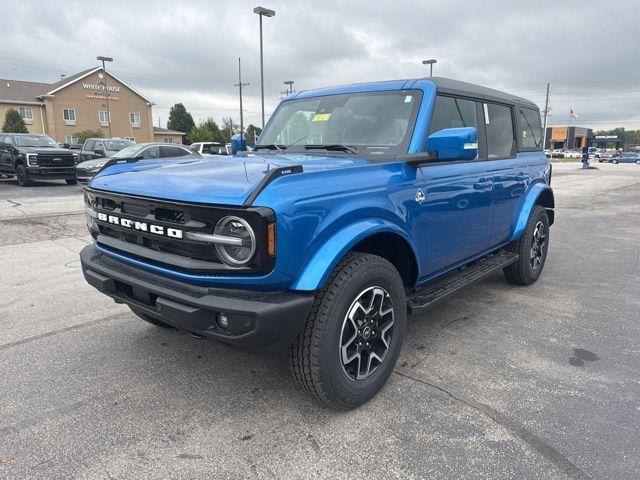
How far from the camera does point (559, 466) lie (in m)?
2.24

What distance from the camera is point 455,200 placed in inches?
135

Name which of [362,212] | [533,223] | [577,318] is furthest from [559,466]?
[533,223]

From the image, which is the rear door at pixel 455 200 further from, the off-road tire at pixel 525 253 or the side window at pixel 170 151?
the side window at pixel 170 151

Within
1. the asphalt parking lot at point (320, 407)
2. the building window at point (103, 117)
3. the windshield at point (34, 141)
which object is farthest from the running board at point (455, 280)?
the building window at point (103, 117)

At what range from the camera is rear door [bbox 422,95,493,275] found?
3.22 metres

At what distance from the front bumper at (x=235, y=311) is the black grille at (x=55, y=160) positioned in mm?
15236

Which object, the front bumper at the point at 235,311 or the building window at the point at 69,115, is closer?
the front bumper at the point at 235,311

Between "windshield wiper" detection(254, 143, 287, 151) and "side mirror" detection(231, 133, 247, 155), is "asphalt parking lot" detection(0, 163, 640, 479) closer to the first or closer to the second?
"windshield wiper" detection(254, 143, 287, 151)

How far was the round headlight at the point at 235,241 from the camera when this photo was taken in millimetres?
2189

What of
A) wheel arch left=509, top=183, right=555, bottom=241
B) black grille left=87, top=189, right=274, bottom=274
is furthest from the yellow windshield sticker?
wheel arch left=509, top=183, right=555, bottom=241

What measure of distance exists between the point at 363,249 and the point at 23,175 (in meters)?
16.2

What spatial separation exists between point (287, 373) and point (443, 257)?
1402 millimetres

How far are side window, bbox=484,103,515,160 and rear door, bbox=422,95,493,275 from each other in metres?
0.20

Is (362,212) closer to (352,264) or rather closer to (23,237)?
(352,264)
